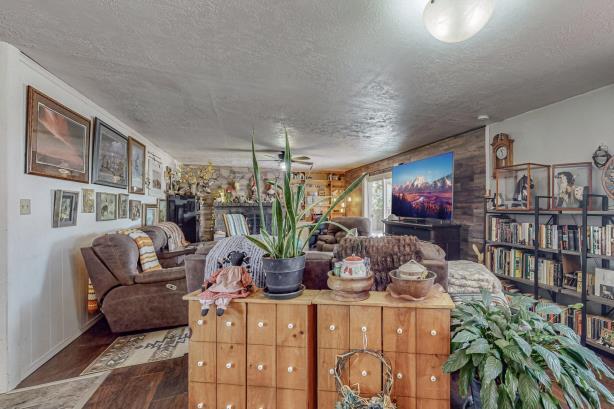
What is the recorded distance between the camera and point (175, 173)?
5906 mm

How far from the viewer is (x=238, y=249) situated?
202 cm

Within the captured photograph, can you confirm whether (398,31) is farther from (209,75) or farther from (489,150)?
(489,150)

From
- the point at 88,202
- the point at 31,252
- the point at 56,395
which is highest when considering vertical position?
the point at 88,202

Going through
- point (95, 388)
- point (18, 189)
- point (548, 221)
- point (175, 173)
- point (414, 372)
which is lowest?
point (95, 388)

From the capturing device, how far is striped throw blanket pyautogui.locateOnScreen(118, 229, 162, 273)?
285 cm

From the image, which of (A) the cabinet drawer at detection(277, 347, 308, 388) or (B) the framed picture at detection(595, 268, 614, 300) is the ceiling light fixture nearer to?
(A) the cabinet drawer at detection(277, 347, 308, 388)

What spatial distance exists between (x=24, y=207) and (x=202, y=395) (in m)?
1.88

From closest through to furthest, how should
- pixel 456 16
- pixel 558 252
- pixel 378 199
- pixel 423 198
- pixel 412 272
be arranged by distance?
pixel 456 16 < pixel 412 272 < pixel 558 252 < pixel 423 198 < pixel 378 199

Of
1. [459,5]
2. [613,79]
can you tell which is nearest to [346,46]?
[459,5]

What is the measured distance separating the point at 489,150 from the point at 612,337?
7.28 ft

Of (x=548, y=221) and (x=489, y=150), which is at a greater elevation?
(x=489, y=150)

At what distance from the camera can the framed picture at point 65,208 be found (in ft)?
7.54

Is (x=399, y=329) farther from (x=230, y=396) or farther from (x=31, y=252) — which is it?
(x=31, y=252)

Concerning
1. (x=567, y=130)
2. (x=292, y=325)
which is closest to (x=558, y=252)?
(x=567, y=130)
